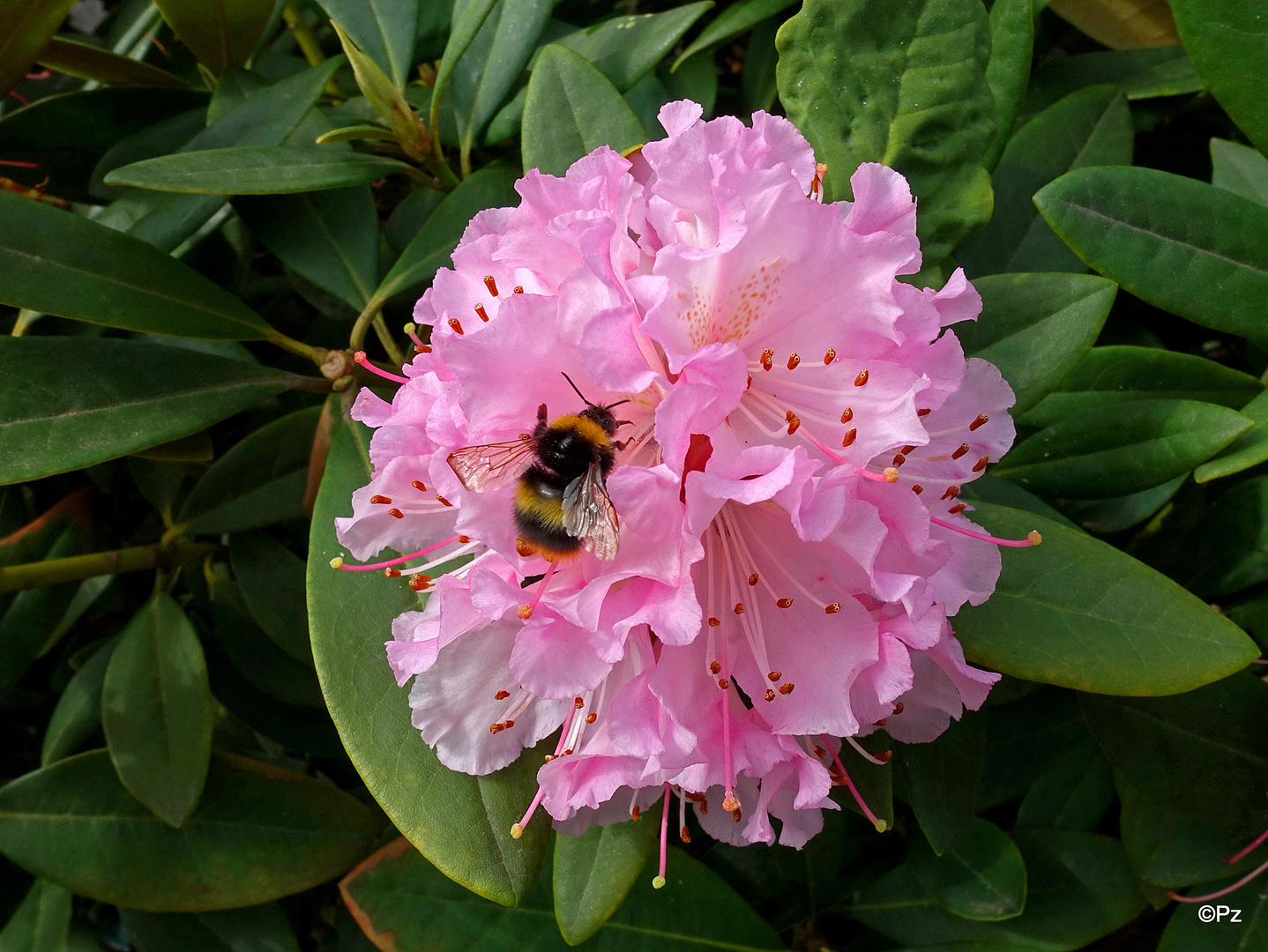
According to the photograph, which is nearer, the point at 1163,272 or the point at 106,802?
the point at 1163,272

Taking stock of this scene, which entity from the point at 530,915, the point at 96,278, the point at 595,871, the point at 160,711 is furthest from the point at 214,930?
the point at 96,278

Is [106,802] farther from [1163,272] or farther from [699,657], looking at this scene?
[1163,272]

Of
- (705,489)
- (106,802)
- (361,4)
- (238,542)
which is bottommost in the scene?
(106,802)

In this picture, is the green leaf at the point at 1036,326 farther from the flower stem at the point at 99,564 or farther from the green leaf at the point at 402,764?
the flower stem at the point at 99,564

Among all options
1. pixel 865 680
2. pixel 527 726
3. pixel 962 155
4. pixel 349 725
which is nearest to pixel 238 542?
pixel 349 725

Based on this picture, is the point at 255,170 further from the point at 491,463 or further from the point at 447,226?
the point at 491,463
